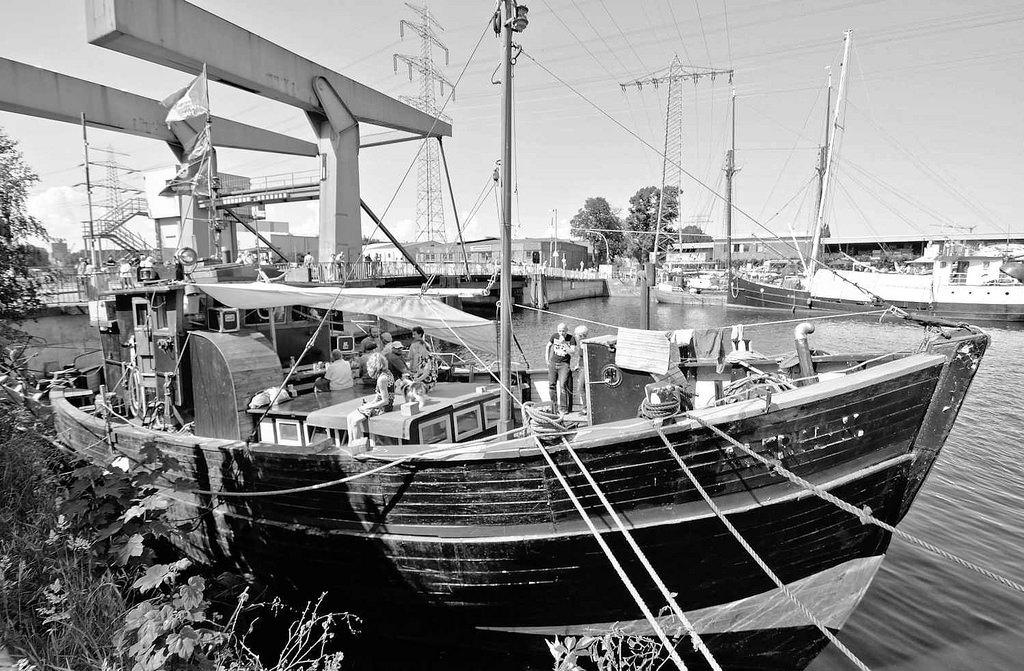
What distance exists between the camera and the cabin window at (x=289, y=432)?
731cm

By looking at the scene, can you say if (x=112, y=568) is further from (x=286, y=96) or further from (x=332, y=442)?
(x=286, y=96)

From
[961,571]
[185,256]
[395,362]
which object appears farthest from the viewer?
[185,256]

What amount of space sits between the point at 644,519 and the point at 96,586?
15.4 ft

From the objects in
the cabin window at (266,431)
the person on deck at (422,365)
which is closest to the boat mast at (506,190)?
the person on deck at (422,365)

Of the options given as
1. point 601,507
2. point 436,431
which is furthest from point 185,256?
point 601,507

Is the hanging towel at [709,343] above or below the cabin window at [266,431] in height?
above

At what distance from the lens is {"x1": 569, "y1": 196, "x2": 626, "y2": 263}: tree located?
274 ft

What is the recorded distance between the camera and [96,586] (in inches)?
151

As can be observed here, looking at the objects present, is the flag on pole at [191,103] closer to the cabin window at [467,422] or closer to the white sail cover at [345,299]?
the white sail cover at [345,299]

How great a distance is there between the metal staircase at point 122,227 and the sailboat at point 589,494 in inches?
1251

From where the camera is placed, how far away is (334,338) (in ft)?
35.8

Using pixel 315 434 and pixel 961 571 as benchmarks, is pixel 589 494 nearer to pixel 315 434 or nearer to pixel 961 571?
pixel 315 434

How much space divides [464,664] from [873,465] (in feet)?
17.3

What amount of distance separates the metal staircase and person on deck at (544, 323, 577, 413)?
32904 millimetres
